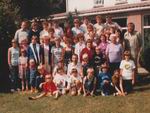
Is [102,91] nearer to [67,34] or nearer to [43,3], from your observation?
[67,34]

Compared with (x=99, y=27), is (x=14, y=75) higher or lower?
lower

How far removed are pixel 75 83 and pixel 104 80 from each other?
944mm

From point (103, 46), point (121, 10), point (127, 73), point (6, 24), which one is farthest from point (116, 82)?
point (121, 10)

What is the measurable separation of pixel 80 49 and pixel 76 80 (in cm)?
114

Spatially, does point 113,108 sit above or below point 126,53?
below

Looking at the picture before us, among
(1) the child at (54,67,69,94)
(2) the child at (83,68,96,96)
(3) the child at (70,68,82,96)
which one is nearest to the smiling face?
(2) the child at (83,68,96,96)

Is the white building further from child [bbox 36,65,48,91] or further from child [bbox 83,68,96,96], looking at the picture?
child [bbox 83,68,96,96]

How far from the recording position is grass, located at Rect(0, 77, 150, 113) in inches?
500

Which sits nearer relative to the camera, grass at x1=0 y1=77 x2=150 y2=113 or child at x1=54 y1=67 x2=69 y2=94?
grass at x1=0 y1=77 x2=150 y2=113

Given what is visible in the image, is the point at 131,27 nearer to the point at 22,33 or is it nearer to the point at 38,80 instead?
the point at 38,80

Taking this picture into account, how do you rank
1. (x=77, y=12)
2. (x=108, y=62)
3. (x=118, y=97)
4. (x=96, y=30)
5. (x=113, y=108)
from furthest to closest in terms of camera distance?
1. (x=77, y=12)
2. (x=96, y=30)
3. (x=108, y=62)
4. (x=118, y=97)
5. (x=113, y=108)

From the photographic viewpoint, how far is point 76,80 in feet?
48.0

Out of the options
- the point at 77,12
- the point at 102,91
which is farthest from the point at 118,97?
the point at 77,12

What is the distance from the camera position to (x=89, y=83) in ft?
47.1
